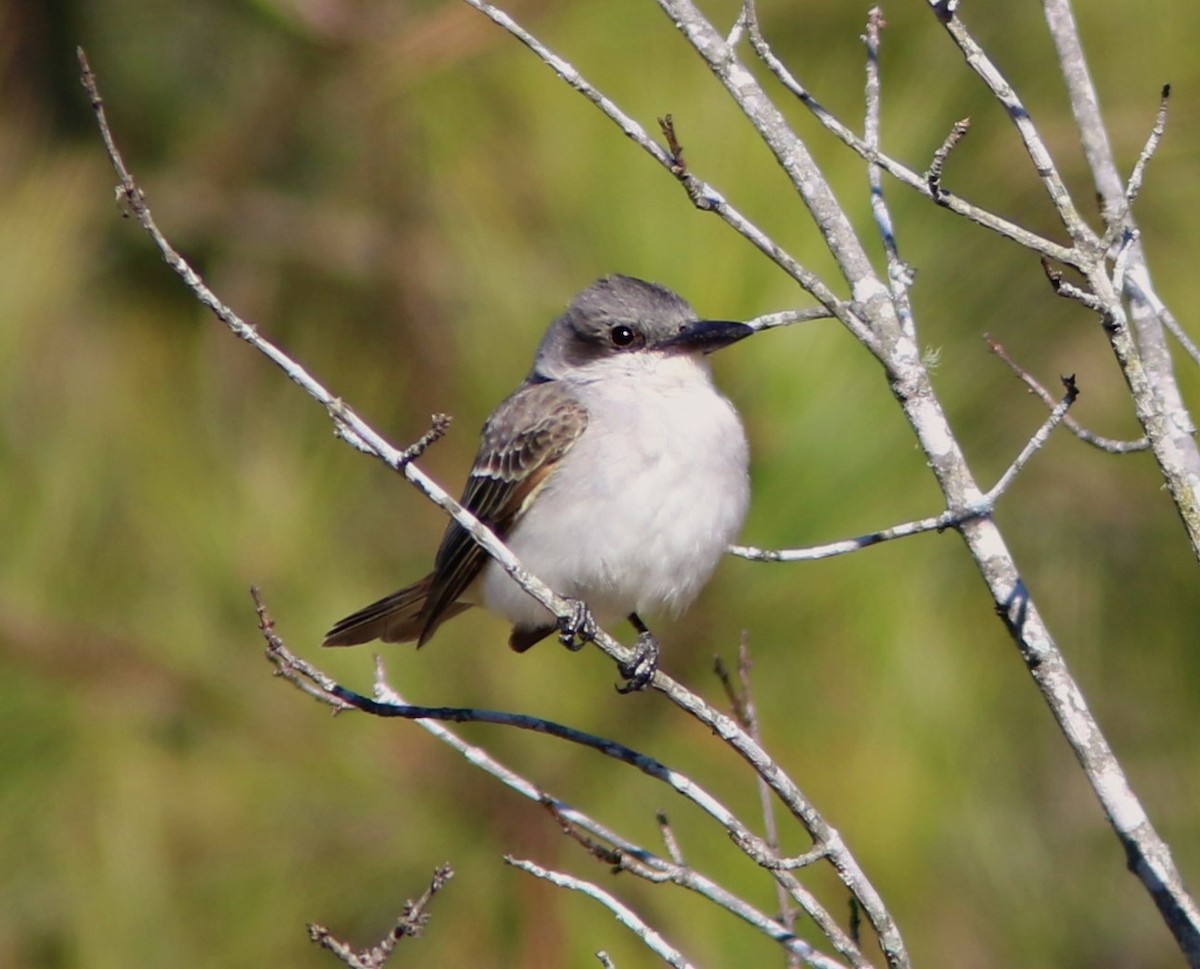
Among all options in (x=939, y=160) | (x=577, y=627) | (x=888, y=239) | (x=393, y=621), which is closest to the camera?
(x=939, y=160)

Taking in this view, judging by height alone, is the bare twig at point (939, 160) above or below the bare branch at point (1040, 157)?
below

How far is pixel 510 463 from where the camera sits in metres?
3.88

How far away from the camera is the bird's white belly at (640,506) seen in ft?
11.7

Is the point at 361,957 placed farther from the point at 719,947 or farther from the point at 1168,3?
the point at 1168,3

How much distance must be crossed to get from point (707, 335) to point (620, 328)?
44 cm

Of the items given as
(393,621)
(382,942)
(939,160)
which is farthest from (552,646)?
(939,160)

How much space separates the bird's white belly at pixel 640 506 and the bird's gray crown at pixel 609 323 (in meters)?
0.11

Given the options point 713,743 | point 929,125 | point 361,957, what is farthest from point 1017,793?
point 361,957

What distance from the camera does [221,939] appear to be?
3.77 meters

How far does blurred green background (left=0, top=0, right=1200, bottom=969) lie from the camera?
363cm

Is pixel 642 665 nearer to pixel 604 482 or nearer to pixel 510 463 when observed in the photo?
pixel 604 482

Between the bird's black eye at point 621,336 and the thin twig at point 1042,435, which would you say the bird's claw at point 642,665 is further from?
the thin twig at point 1042,435

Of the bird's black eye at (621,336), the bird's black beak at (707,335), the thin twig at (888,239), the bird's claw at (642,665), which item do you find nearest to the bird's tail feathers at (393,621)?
the bird's claw at (642,665)

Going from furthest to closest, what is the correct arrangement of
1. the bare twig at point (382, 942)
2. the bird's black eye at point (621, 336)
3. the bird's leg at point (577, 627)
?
the bird's black eye at point (621, 336) < the bird's leg at point (577, 627) < the bare twig at point (382, 942)
